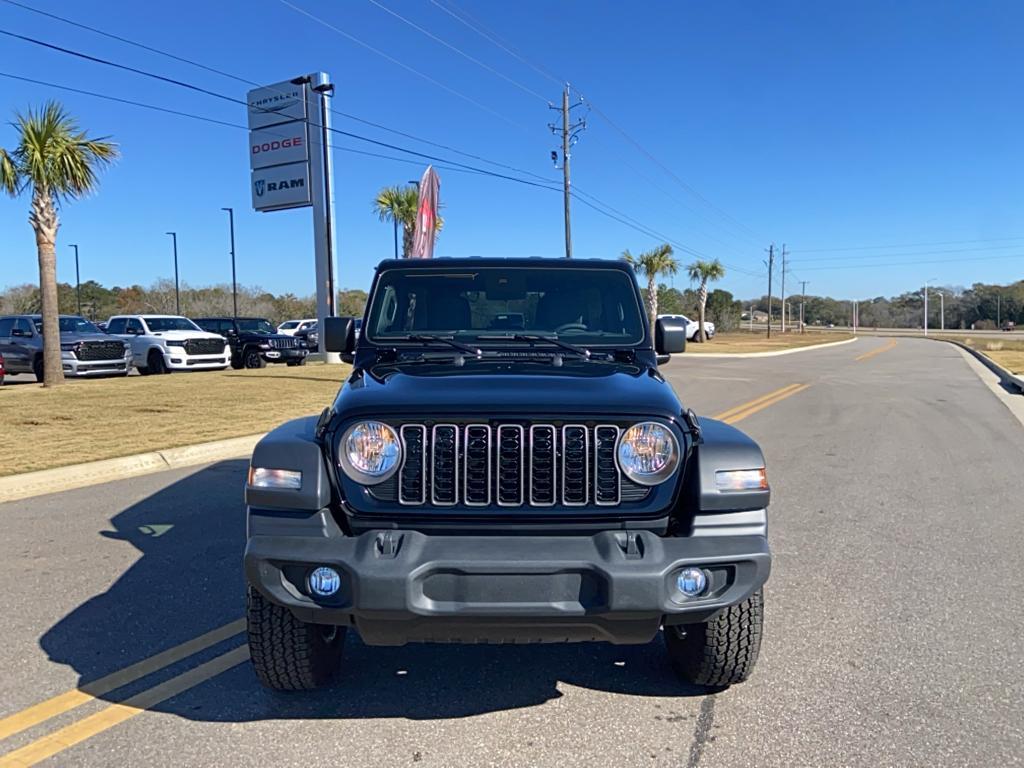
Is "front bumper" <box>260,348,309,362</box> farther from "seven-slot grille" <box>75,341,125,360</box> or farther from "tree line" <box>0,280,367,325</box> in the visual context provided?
"tree line" <box>0,280,367,325</box>

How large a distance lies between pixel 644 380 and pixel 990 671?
2012mm

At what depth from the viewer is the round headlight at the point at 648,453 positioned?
312 centimetres

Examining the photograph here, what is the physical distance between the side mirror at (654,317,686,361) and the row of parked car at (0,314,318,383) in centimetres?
1676

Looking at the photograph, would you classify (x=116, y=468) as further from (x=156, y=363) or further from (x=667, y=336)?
(x=156, y=363)

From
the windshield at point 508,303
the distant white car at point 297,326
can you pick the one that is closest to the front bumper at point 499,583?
the windshield at point 508,303

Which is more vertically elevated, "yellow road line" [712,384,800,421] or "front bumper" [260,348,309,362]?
"front bumper" [260,348,309,362]

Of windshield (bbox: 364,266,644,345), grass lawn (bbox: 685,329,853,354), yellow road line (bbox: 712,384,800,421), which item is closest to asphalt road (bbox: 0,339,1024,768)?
windshield (bbox: 364,266,644,345)

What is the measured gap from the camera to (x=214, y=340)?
2289 centimetres

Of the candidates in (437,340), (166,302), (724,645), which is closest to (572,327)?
(437,340)

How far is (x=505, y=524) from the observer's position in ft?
10.1

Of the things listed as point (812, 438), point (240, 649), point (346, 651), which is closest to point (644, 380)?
point (346, 651)

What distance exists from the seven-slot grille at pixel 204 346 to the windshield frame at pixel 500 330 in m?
19.2

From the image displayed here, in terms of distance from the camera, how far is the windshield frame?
4445 mm

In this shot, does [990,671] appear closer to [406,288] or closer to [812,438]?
[406,288]
